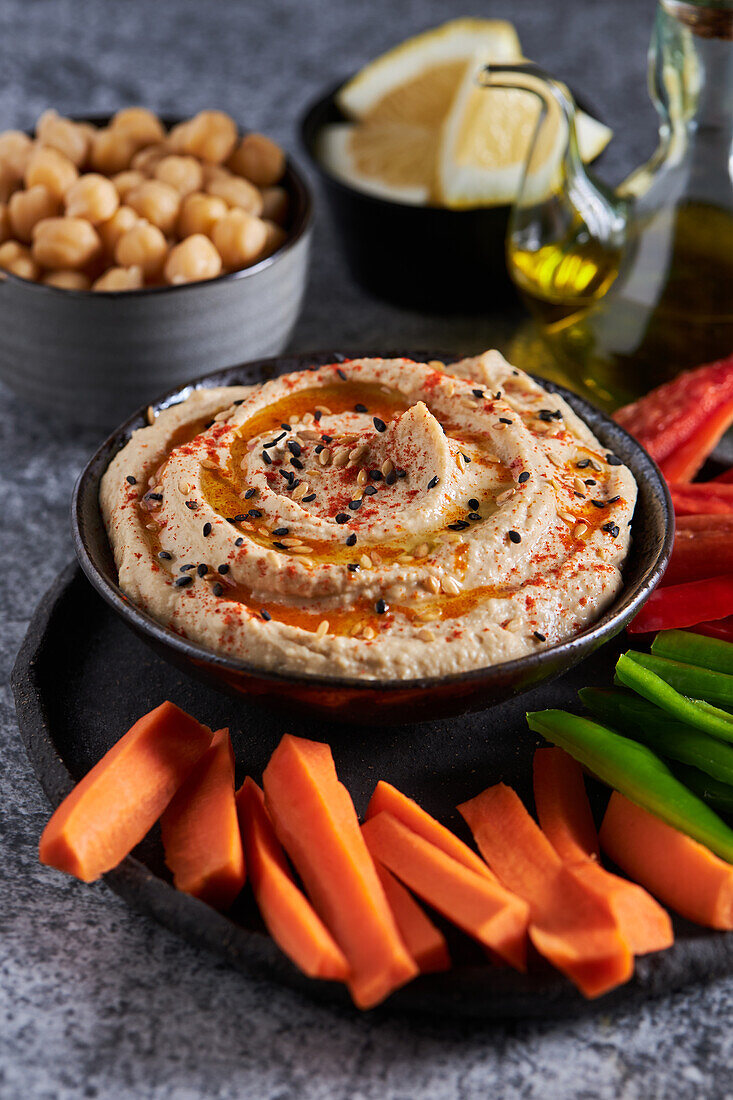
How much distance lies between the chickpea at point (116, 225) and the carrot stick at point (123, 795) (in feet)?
7.94

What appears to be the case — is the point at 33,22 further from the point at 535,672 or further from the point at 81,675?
the point at 535,672

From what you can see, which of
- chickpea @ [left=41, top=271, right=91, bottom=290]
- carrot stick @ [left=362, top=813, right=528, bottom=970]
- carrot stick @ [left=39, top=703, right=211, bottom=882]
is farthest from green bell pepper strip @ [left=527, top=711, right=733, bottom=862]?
chickpea @ [left=41, top=271, right=91, bottom=290]

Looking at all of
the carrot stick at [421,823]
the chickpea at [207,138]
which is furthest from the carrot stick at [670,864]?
the chickpea at [207,138]

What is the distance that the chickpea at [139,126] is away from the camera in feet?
17.0

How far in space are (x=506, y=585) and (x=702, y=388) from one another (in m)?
1.68

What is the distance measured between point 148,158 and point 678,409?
8.37ft

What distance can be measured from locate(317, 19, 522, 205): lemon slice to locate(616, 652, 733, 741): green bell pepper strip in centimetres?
329

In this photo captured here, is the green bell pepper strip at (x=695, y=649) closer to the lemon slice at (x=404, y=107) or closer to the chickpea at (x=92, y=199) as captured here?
the chickpea at (x=92, y=199)

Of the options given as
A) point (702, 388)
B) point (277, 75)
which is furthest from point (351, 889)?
point (277, 75)

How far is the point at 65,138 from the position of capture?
506cm

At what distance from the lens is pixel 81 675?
3.58 metres

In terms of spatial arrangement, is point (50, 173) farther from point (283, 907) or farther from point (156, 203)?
point (283, 907)

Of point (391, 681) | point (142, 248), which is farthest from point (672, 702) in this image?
point (142, 248)

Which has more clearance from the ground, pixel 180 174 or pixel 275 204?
pixel 180 174
